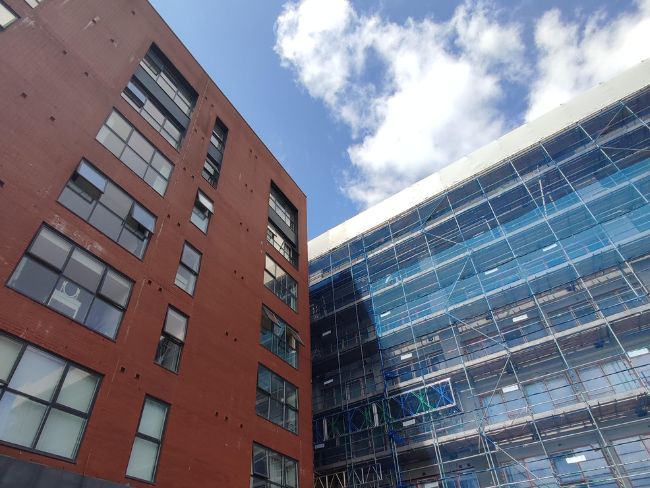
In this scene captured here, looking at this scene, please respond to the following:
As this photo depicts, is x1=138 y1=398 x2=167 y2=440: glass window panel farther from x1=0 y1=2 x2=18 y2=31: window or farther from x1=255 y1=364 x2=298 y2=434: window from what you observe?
x1=0 y1=2 x2=18 y2=31: window

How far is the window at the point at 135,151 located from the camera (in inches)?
548

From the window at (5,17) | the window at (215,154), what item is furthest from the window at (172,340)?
the window at (5,17)

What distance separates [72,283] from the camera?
34.8 ft

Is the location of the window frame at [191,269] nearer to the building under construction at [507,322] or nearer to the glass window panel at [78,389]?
the glass window panel at [78,389]

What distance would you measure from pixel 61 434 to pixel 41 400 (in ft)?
2.52

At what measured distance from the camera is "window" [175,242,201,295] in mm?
13828

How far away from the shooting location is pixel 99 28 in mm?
15562

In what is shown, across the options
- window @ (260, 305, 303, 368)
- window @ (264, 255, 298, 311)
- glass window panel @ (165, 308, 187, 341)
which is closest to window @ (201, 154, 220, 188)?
window @ (264, 255, 298, 311)

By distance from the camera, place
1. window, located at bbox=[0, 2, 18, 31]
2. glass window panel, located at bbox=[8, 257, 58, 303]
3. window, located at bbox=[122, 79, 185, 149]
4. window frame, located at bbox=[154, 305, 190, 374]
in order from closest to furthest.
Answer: glass window panel, located at bbox=[8, 257, 58, 303] < window frame, located at bbox=[154, 305, 190, 374] < window, located at bbox=[0, 2, 18, 31] < window, located at bbox=[122, 79, 185, 149]

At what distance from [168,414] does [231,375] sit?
A: 2.73m

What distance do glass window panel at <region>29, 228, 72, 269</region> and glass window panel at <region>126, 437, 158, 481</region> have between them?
449cm

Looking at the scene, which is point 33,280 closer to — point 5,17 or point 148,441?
point 148,441

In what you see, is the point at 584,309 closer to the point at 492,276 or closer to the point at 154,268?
the point at 492,276

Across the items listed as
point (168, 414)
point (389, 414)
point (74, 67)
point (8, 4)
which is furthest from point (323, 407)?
point (8, 4)
